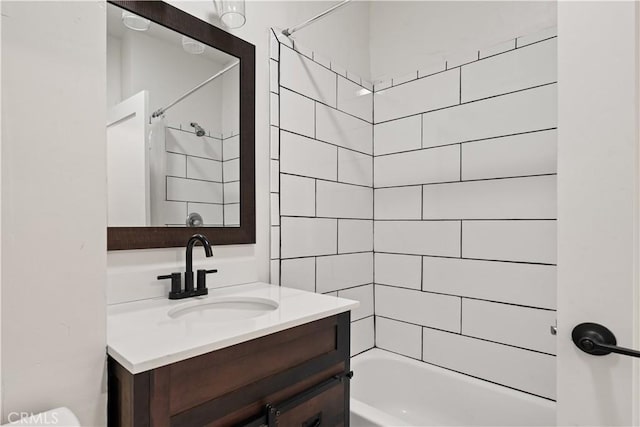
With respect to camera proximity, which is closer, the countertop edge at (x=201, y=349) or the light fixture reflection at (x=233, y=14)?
the countertop edge at (x=201, y=349)

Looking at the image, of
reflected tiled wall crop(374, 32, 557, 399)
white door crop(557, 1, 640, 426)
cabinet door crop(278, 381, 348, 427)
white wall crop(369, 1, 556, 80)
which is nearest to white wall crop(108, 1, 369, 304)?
white wall crop(369, 1, 556, 80)

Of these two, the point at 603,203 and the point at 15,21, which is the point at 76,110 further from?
the point at 603,203

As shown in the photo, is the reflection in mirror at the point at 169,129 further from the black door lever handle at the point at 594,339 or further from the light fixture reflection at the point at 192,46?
the black door lever handle at the point at 594,339

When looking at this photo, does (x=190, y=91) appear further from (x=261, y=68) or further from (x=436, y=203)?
(x=436, y=203)

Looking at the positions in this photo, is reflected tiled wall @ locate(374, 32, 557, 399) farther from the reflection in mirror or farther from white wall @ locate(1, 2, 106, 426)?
white wall @ locate(1, 2, 106, 426)

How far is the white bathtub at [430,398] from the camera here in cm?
147

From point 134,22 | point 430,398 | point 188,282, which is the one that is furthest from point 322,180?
point 430,398

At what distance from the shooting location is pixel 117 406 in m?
0.72

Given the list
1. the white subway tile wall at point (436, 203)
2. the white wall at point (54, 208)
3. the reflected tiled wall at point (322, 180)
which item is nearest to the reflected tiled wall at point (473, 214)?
the white subway tile wall at point (436, 203)

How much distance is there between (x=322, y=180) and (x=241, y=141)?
46 cm

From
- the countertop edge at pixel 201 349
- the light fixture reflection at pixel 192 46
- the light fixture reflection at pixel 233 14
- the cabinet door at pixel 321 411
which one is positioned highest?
the light fixture reflection at pixel 233 14

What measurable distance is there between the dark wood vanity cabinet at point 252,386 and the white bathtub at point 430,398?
1.36ft

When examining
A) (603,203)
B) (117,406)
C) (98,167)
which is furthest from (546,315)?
(98,167)

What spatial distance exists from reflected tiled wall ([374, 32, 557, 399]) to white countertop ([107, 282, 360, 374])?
84 centimetres
